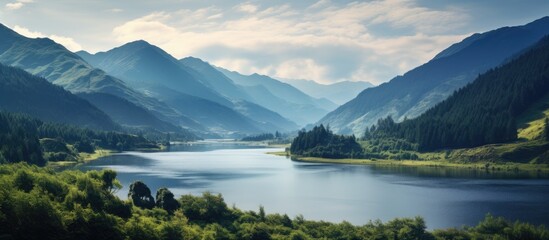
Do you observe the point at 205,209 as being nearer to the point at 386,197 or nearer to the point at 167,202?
the point at 167,202

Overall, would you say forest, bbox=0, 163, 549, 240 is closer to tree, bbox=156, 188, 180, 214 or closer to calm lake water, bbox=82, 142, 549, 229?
tree, bbox=156, 188, 180, 214

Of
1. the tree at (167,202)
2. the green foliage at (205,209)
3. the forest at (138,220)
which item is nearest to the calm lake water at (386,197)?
the forest at (138,220)

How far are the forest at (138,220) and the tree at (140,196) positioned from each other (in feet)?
0.59

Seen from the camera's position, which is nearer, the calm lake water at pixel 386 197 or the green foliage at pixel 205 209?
the green foliage at pixel 205 209

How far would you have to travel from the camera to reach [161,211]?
8856 centimetres

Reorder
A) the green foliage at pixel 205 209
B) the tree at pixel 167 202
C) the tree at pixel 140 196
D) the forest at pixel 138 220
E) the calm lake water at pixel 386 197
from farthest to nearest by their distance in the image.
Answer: the calm lake water at pixel 386 197 < the tree at pixel 167 202 < the tree at pixel 140 196 < the green foliage at pixel 205 209 < the forest at pixel 138 220

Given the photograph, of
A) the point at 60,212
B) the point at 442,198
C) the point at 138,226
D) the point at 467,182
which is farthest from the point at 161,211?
the point at 467,182

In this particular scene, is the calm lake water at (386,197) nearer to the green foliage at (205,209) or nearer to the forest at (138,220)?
the forest at (138,220)

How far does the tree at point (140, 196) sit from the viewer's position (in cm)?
9300

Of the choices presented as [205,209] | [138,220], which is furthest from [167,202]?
[138,220]

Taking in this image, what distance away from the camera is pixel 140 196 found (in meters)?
94.2

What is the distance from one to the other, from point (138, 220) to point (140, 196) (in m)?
16.6

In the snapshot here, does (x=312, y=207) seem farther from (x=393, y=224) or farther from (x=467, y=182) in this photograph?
(x=467, y=182)

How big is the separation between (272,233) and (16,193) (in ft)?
128
